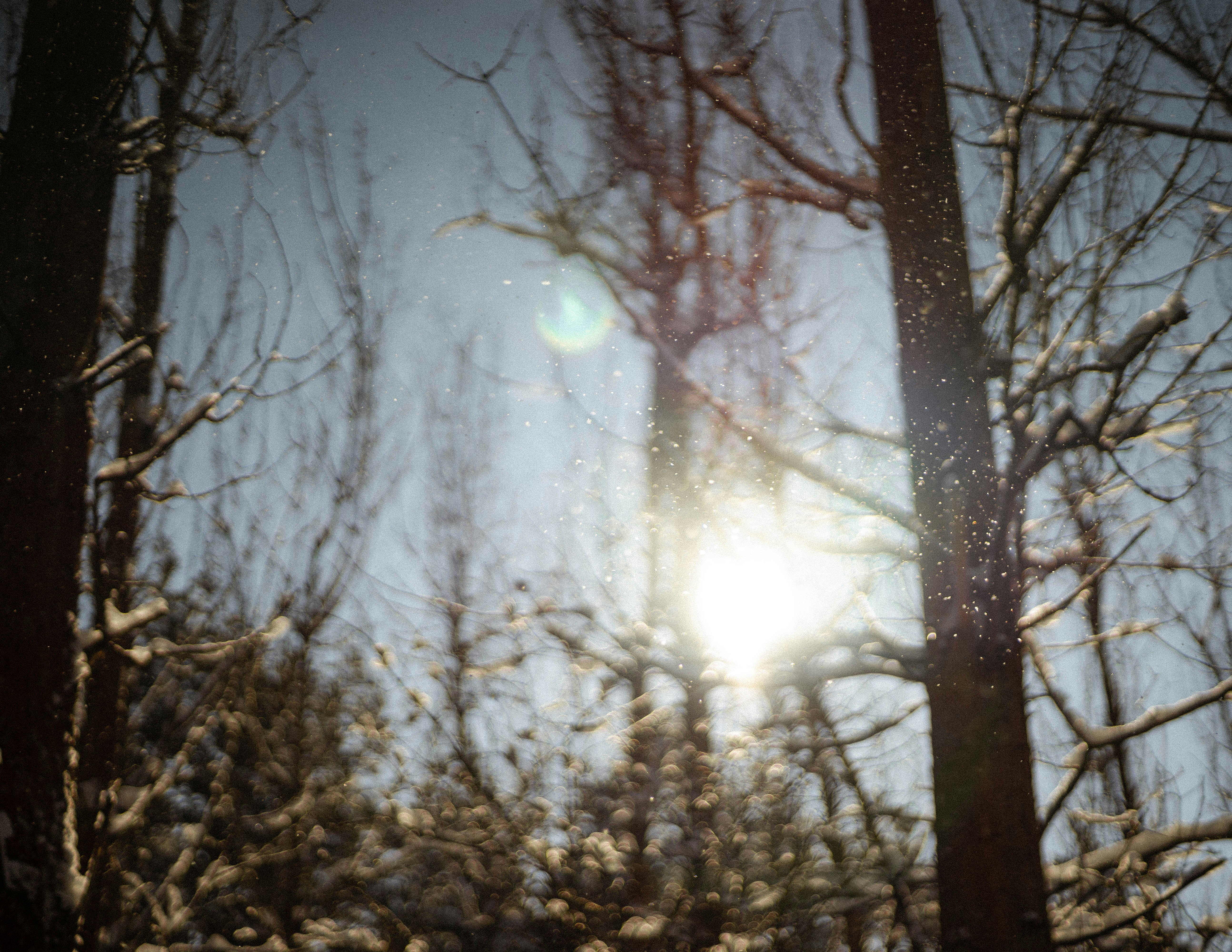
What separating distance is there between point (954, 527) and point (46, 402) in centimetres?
305

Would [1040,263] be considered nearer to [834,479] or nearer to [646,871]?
[834,479]

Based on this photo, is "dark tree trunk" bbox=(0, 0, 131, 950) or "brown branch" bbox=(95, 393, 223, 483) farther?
"brown branch" bbox=(95, 393, 223, 483)

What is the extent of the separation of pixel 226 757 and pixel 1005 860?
391 cm

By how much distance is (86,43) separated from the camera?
9.28 feet

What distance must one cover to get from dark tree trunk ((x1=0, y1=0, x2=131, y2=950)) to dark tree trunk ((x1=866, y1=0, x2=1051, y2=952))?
8.66 ft

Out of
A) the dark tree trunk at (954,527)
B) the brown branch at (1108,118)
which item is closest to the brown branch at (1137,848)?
the dark tree trunk at (954,527)

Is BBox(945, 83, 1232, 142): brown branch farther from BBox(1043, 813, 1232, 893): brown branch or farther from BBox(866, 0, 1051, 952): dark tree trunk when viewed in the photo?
BBox(1043, 813, 1232, 893): brown branch

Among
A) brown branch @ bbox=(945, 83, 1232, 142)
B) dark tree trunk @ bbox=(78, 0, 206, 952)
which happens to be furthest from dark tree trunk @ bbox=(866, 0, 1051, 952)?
dark tree trunk @ bbox=(78, 0, 206, 952)

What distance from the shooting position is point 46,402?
2.42 m

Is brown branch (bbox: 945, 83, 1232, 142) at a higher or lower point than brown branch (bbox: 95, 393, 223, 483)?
higher

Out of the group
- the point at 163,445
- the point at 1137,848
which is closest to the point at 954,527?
the point at 1137,848

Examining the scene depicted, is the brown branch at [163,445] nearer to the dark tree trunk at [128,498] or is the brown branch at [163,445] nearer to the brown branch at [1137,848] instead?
the dark tree trunk at [128,498]

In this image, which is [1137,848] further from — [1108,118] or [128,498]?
[128,498]

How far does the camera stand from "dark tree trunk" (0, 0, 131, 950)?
2094mm
